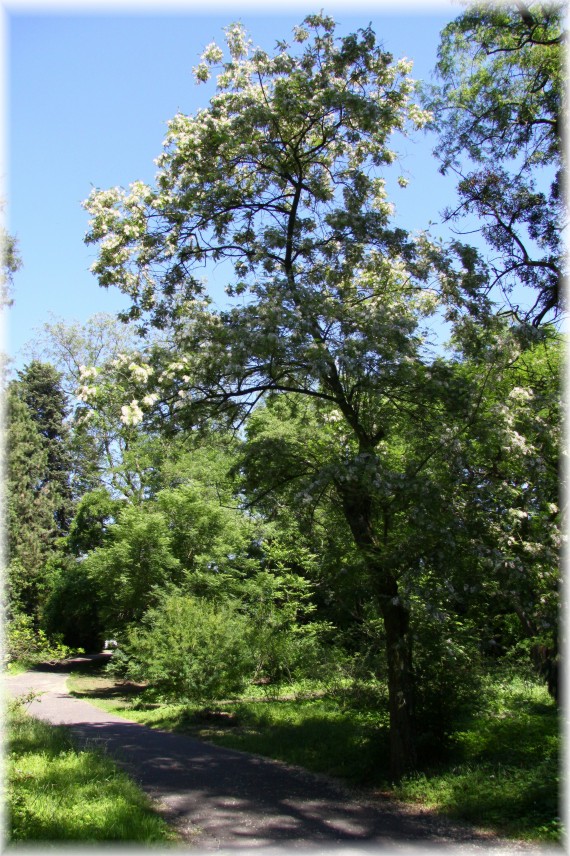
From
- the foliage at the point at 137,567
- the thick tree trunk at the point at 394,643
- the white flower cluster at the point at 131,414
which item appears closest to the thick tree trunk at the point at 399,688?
the thick tree trunk at the point at 394,643

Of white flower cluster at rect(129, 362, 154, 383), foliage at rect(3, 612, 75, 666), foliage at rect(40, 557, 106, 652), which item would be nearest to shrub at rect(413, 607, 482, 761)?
white flower cluster at rect(129, 362, 154, 383)

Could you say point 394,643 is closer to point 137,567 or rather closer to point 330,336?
point 330,336

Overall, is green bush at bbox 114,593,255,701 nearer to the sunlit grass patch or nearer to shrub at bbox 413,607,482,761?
the sunlit grass patch

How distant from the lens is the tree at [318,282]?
304 inches

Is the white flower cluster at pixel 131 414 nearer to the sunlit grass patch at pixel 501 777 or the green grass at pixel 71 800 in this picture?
the green grass at pixel 71 800

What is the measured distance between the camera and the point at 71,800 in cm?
588

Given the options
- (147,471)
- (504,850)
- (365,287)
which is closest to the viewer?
(504,850)

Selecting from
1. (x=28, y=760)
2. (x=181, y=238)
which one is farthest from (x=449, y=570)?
(x=181, y=238)

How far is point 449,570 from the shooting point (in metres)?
7.19

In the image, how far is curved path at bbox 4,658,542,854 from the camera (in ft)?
19.6

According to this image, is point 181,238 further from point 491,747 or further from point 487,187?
point 491,747

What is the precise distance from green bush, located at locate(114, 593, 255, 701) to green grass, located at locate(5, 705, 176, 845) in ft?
23.0

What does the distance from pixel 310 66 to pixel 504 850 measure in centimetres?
1025

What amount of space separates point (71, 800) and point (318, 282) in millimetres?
7499
